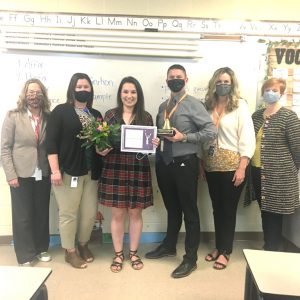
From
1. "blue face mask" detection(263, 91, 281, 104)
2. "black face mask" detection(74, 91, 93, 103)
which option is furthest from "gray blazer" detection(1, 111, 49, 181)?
"blue face mask" detection(263, 91, 281, 104)

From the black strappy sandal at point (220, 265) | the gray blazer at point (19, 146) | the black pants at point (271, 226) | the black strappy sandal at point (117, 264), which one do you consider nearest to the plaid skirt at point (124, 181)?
the black strappy sandal at point (117, 264)

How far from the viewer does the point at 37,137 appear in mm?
2719

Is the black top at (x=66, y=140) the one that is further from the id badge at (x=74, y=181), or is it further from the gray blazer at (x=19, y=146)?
the gray blazer at (x=19, y=146)

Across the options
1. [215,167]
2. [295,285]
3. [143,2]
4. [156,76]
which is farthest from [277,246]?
[143,2]

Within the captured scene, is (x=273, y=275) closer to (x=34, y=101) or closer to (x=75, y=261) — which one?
(x=75, y=261)

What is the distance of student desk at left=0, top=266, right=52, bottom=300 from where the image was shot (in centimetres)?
132

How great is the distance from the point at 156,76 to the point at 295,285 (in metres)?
2.23

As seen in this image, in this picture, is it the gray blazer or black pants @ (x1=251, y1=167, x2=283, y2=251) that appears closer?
the gray blazer

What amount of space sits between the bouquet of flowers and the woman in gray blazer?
0.49 meters

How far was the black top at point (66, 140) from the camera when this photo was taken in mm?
2574

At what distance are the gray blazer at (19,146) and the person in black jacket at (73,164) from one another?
20 centimetres

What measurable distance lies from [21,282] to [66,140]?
1348 mm

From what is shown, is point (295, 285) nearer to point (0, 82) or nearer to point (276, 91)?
point (276, 91)

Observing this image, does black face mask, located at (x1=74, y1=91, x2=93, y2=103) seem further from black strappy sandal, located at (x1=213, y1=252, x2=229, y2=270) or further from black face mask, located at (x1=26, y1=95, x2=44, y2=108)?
black strappy sandal, located at (x1=213, y1=252, x2=229, y2=270)
